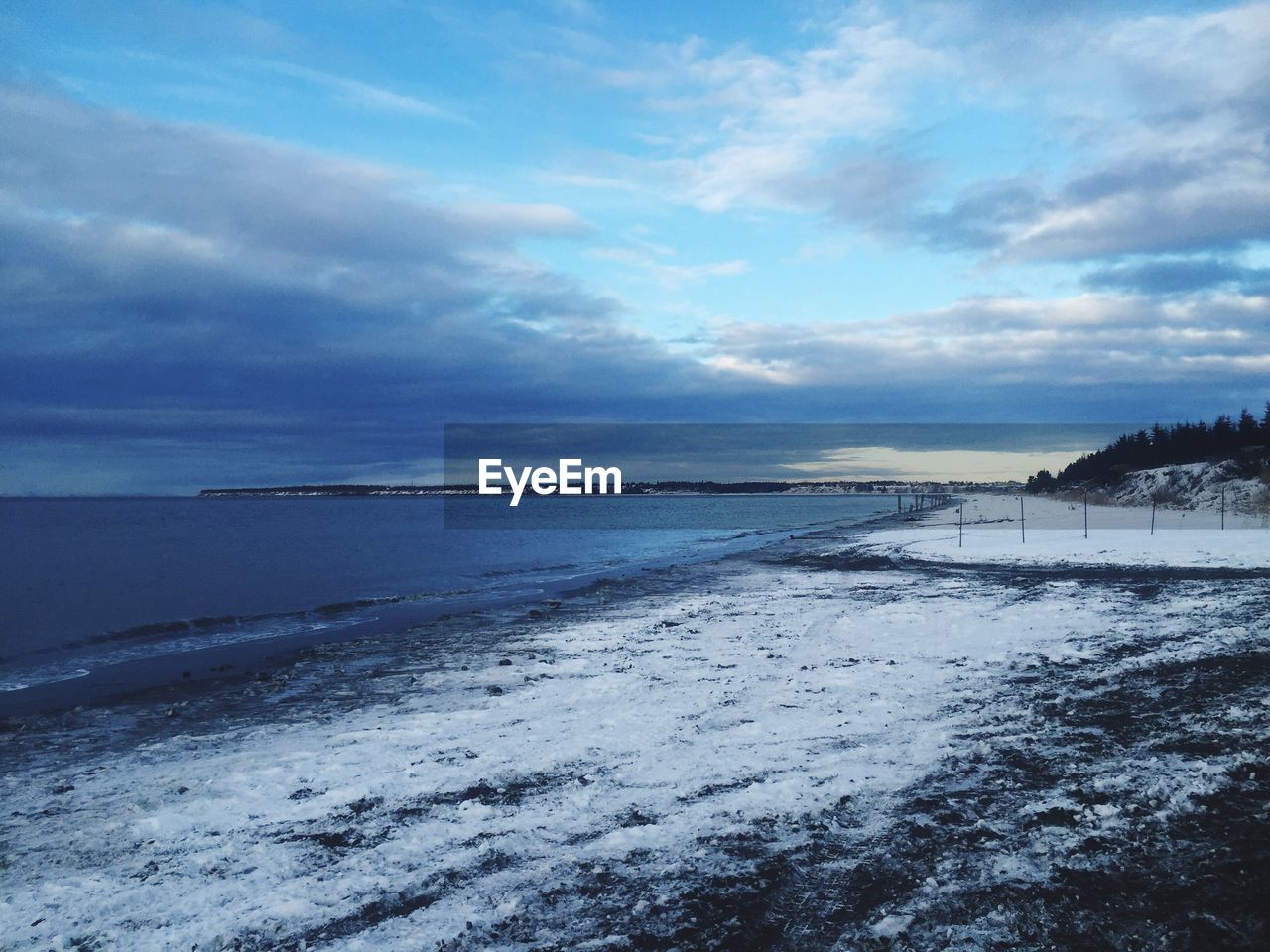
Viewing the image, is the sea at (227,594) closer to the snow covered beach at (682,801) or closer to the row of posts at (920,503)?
the snow covered beach at (682,801)

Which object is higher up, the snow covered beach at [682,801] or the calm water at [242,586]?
the snow covered beach at [682,801]

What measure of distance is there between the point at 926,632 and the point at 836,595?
23.1 ft

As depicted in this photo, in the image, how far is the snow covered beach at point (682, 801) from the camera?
5477mm

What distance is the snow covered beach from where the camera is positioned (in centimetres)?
548

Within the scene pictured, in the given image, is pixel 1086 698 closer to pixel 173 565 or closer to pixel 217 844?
pixel 217 844

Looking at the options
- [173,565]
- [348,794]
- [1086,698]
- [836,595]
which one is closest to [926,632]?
[1086,698]

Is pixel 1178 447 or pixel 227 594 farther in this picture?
pixel 1178 447

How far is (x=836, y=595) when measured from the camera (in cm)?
2305

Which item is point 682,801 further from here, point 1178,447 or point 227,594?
point 1178,447

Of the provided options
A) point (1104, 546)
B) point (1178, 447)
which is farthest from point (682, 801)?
point (1178, 447)

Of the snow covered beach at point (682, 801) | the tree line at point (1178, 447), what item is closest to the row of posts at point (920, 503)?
the tree line at point (1178, 447)

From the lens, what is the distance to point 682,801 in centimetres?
753

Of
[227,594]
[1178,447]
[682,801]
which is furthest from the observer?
[1178,447]

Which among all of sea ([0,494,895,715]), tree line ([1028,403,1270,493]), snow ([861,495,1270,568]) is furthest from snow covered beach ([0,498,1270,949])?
tree line ([1028,403,1270,493])
